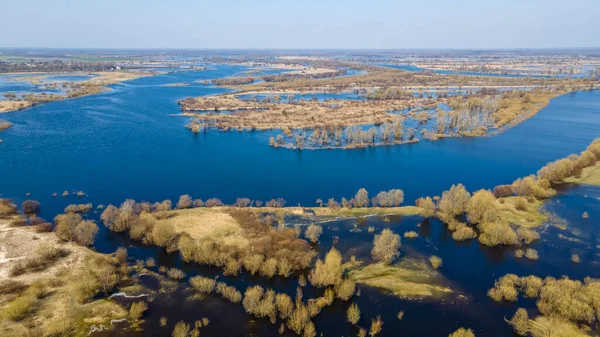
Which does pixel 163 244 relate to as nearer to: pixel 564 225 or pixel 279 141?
pixel 279 141

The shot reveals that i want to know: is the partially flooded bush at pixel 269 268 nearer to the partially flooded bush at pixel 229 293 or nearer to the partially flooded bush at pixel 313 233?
the partially flooded bush at pixel 229 293

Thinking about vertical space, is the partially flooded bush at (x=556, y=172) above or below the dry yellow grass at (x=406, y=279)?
above

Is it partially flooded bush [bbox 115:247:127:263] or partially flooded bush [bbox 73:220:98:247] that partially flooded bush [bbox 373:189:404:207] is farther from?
partially flooded bush [bbox 73:220:98:247]

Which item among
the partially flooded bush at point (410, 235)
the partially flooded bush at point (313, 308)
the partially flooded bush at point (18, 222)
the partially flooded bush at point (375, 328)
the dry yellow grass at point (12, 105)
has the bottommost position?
the partially flooded bush at point (375, 328)

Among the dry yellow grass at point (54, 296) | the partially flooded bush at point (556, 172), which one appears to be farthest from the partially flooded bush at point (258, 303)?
the partially flooded bush at point (556, 172)

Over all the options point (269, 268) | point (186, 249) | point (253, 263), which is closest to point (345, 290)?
point (269, 268)

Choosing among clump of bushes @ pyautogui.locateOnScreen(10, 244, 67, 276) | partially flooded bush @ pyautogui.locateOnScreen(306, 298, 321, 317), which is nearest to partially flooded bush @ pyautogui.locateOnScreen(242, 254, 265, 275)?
partially flooded bush @ pyautogui.locateOnScreen(306, 298, 321, 317)

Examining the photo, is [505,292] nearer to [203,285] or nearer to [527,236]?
[527,236]

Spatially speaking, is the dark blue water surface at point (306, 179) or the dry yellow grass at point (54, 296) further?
the dark blue water surface at point (306, 179)
